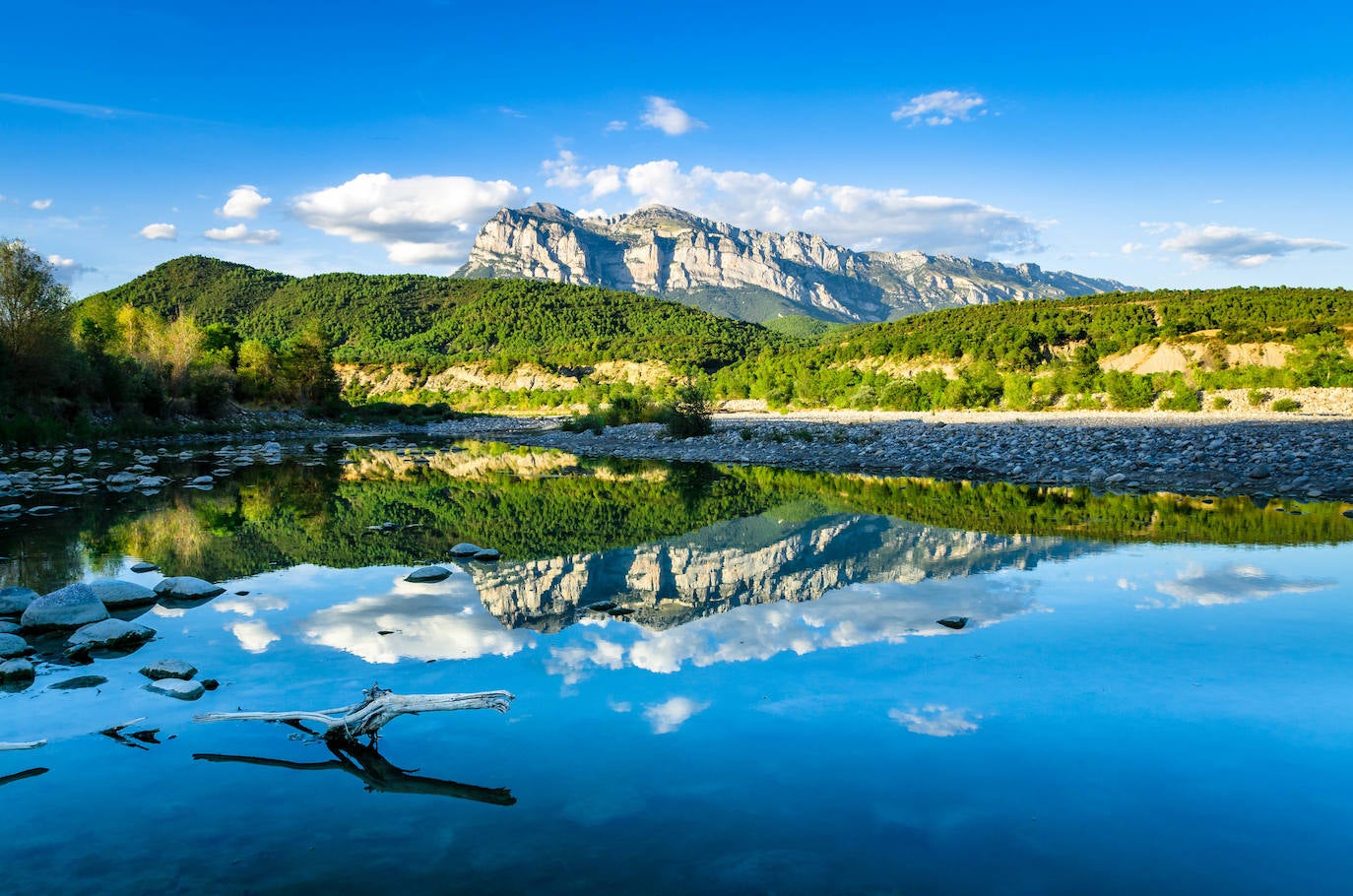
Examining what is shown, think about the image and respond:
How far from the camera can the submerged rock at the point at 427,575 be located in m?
8.63

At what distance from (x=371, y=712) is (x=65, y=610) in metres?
4.21

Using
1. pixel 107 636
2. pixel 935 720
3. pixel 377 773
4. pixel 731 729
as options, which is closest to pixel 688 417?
pixel 107 636

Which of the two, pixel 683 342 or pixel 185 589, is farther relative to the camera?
pixel 683 342

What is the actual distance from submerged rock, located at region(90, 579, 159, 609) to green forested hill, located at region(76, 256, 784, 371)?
89461 millimetres

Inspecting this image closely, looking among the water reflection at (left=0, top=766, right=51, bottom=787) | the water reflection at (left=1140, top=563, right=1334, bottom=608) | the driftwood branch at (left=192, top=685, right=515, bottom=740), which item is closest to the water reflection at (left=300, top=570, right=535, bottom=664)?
the driftwood branch at (left=192, top=685, right=515, bottom=740)

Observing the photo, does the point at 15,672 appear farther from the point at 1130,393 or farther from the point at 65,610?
the point at 1130,393

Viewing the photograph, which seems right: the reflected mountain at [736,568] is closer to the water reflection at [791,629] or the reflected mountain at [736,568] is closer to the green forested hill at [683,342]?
the water reflection at [791,629]

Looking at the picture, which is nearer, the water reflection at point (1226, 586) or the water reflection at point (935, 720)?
the water reflection at point (935, 720)

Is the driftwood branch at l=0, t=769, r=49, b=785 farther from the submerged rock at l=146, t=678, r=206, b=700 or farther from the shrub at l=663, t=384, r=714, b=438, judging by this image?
the shrub at l=663, t=384, r=714, b=438

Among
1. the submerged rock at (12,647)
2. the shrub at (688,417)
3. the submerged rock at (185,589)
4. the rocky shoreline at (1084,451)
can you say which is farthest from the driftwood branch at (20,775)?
the shrub at (688,417)

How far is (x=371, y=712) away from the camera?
4309 millimetres

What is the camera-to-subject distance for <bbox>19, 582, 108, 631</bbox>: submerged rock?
6.35 meters

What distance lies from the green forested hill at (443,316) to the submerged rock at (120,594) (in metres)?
89.5

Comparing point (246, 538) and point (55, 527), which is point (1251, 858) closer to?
point (246, 538)
